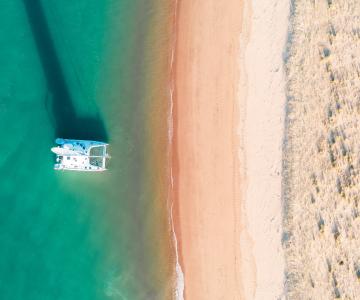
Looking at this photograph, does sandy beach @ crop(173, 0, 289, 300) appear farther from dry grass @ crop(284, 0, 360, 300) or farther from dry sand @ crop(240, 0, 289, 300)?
dry grass @ crop(284, 0, 360, 300)

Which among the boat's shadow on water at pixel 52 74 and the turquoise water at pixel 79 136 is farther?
the boat's shadow on water at pixel 52 74

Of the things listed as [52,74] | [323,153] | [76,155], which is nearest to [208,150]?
[323,153]

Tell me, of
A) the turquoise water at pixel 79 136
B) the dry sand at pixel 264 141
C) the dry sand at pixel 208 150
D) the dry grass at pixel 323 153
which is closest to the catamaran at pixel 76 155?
the turquoise water at pixel 79 136

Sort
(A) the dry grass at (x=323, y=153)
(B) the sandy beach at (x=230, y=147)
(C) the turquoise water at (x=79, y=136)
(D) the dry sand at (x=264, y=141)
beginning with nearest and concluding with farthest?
(A) the dry grass at (x=323, y=153), (D) the dry sand at (x=264, y=141), (B) the sandy beach at (x=230, y=147), (C) the turquoise water at (x=79, y=136)

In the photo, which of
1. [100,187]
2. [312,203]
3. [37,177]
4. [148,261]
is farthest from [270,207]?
[37,177]

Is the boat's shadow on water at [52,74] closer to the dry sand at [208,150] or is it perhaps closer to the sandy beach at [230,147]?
the dry sand at [208,150]

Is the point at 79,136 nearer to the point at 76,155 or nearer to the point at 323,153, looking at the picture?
the point at 76,155
